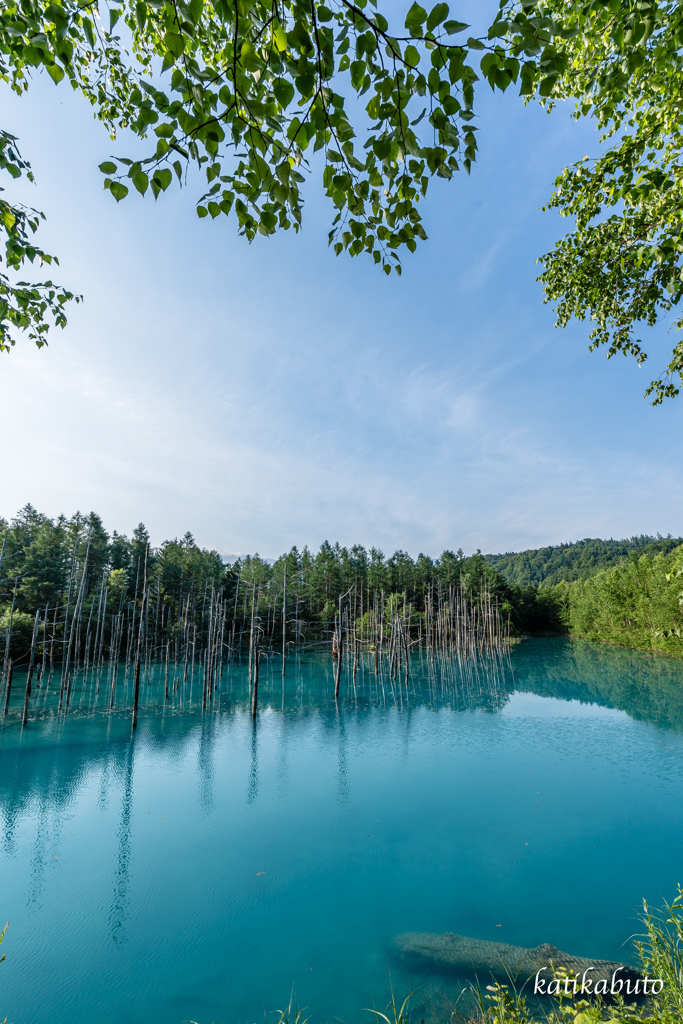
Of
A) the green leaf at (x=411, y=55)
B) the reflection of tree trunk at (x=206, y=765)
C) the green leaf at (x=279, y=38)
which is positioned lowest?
the reflection of tree trunk at (x=206, y=765)

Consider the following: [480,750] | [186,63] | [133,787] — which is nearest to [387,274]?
[186,63]

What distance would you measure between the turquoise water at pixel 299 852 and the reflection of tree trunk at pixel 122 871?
0.13ft

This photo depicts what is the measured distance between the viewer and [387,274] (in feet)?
6.46

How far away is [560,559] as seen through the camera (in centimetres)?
10706

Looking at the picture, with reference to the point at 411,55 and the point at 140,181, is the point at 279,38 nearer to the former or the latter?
the point at 411,55

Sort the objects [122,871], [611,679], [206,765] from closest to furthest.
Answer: [122,871] → [206,765] → [611,679]

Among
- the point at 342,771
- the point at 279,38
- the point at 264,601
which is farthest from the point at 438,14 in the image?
the point at 264,601

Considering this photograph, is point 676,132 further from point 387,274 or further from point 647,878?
point 647,878

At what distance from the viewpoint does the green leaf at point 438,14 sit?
4.01 feet

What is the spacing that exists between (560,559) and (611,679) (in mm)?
93736

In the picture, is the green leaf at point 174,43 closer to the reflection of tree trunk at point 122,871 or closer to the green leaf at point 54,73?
the green leaf at point 54,73

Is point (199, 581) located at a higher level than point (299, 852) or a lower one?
higher

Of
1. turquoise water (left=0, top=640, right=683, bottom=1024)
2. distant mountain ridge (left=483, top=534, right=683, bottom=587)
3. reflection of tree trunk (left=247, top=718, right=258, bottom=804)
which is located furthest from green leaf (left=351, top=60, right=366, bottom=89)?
distant mountain ridge (left=483, top=534, right=683, bottom=587)

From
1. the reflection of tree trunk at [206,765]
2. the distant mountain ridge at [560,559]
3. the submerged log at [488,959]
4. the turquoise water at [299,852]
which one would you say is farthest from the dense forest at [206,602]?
the distant mountain ridge at [560,559]
